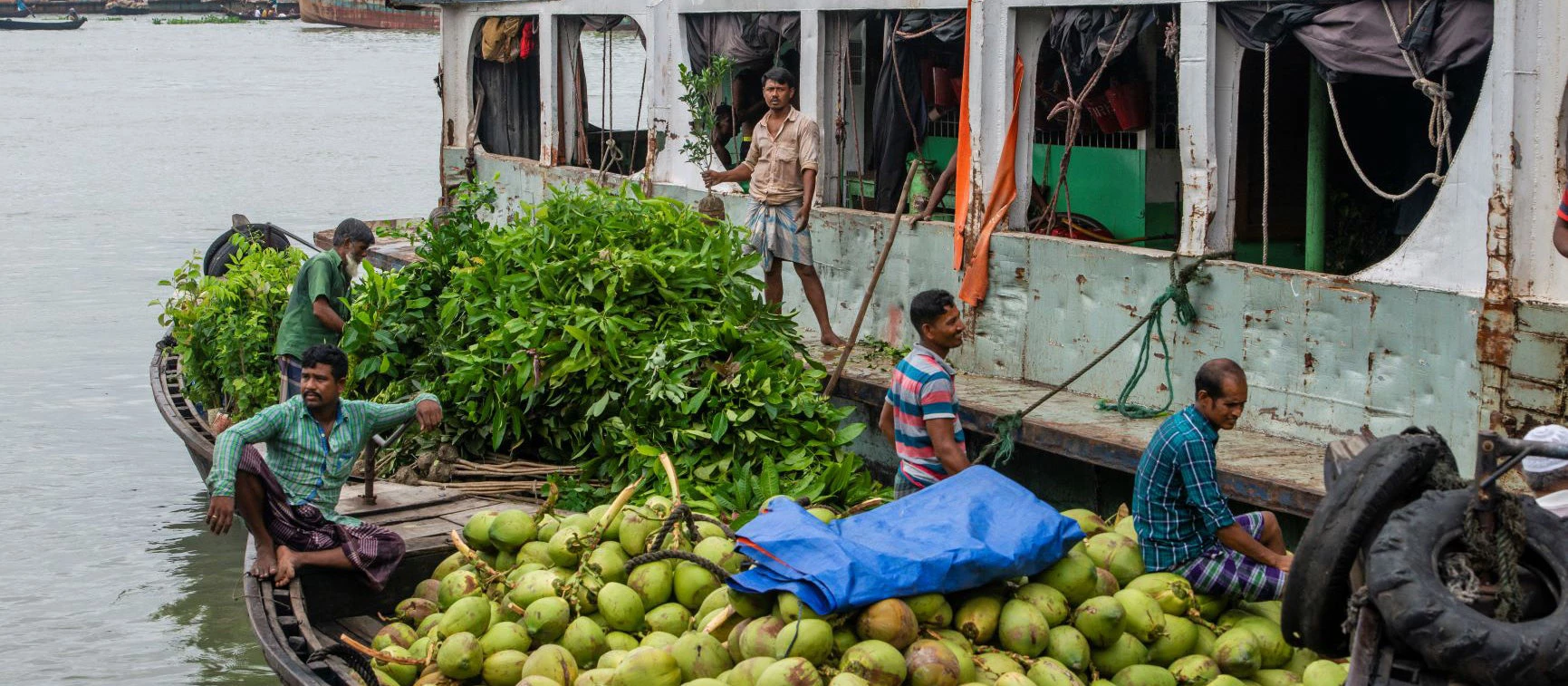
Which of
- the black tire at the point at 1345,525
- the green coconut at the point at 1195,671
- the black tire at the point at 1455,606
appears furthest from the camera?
the green coconut at the point at 1195,671

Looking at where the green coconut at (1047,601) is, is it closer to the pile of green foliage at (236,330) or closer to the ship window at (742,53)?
the ship window at (742,53)

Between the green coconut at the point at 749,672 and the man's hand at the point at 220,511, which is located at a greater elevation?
the man's hand at the point at 220,511

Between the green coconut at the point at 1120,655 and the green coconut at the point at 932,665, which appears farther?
the green coconut at the point at 1120,655

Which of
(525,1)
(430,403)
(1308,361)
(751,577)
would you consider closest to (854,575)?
(751,577)

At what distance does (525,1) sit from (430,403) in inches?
291

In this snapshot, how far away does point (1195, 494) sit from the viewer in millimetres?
4594

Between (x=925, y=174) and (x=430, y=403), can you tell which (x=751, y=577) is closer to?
(x=430, y=403)

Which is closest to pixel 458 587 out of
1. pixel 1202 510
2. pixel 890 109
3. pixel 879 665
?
pixel 879 665

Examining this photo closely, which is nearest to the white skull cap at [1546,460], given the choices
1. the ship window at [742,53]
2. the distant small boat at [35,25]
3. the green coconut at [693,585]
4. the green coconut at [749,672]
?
the green coconut at [749,672]

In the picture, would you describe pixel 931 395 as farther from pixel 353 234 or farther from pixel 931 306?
pixel 353 234

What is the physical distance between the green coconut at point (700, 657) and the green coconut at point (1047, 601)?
2.67 feet

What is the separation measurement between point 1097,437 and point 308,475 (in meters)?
3.34

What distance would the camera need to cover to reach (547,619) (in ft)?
14.6

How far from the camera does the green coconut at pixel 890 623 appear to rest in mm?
3930
